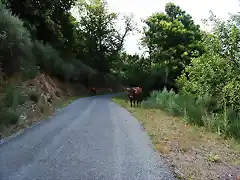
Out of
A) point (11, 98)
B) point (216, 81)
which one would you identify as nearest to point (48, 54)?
point (11, 98)

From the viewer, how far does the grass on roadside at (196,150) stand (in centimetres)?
582

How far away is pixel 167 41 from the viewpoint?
32438 mm

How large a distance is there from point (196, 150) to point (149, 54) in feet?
93.2

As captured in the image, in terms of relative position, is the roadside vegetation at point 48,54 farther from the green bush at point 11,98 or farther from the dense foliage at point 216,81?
the dense foliage at point 216,81

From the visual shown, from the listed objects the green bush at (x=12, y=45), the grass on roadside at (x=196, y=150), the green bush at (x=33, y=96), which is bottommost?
the grass on roadside at (x=196, y=150)

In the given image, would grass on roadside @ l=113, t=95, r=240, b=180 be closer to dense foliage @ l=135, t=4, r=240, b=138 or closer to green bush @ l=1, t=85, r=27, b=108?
dense foliage @ l=135, t=4, r=240, b=138

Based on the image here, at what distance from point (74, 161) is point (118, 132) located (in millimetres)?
3860

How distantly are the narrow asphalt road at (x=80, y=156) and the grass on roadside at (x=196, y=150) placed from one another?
0.37 metres

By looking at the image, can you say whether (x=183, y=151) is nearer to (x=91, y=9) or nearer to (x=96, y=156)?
(x=96, y=156)

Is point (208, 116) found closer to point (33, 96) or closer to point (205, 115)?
point (205, 115)

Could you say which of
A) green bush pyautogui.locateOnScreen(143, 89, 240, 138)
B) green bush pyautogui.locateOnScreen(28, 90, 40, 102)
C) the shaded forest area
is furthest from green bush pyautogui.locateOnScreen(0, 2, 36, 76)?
green bush pyautogui.locateOnScreen(143, 89, 240, 138)

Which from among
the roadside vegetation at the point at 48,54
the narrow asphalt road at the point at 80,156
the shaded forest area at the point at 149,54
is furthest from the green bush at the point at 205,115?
the roadside vegetation at the point at 48,54

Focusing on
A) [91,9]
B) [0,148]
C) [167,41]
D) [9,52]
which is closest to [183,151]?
[0,148]

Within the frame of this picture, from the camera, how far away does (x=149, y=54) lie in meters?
35.3
